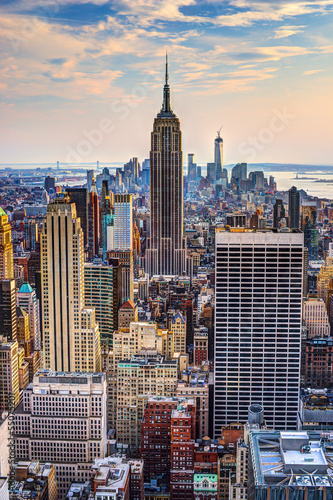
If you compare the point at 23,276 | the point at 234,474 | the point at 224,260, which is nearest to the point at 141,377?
the point at 224,260

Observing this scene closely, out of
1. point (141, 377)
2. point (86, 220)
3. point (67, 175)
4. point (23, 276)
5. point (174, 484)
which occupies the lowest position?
point (174, 484)

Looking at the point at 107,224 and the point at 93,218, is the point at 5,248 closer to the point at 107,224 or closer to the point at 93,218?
the point at 93,218

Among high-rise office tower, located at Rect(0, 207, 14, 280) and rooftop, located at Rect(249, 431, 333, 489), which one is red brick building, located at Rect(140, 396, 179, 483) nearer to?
rooftop, located at Rect(249, 431, 333, 489)

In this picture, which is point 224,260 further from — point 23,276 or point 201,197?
point 201,197

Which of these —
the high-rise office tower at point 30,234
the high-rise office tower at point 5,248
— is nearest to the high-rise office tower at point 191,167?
the high-rise office tower at point 30,234

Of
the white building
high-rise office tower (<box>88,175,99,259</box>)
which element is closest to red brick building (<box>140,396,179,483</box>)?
the white building

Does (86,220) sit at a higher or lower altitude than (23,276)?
higher
